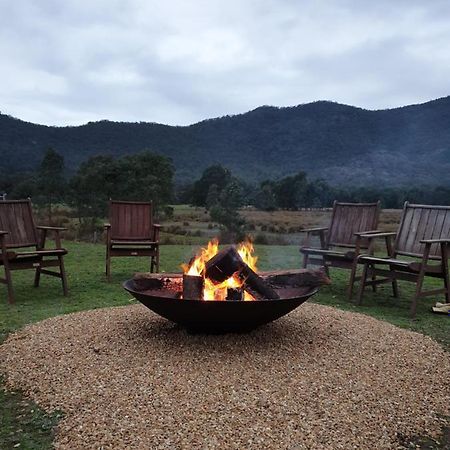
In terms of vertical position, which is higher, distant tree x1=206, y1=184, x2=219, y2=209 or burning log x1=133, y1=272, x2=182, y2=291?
burning log x1=133, y1=272, x2=182, y2=291

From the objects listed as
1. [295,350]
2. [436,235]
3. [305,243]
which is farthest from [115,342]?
[436,235]

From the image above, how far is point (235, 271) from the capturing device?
11.2 ft

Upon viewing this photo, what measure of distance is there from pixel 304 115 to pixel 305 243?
30.2 metres

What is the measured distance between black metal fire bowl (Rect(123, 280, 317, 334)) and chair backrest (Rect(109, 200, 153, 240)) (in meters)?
3.34

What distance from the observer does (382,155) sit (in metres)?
32.2

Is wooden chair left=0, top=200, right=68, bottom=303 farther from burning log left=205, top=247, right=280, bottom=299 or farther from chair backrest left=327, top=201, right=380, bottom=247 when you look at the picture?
chair backrest left=327, top=201, right=380, bottom=247

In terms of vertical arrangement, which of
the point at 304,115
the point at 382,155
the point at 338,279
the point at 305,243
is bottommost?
the point at 338,279

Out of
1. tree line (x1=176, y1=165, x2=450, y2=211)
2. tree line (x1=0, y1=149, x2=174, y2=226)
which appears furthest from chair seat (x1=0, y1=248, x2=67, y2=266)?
tree line (x1=176, y1=165, x2=450, y2=211)

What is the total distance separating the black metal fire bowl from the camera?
3.01 m

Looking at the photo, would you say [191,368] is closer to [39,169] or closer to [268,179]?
[39,169]

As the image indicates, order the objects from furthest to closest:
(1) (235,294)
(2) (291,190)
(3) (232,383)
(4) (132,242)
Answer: (2) (291,190), (4) (132,242), (1) (235,294), (3) (232,383)

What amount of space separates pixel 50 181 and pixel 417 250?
58.0 feet

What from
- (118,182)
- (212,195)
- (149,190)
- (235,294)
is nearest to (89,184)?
(118,182)

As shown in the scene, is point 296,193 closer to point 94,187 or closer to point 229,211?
point 229,211
